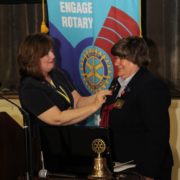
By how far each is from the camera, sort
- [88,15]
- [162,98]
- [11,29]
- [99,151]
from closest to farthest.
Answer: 1. [99,151]
2. [162,98]
3. [88,15]
4. [11,29]

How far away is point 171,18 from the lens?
3816 millimetres

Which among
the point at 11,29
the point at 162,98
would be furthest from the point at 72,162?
the point at 11,29

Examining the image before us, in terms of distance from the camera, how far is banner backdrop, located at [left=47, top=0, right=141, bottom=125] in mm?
3697

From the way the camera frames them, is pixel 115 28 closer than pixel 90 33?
Yes

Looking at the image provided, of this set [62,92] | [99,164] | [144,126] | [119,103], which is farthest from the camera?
[62,92]

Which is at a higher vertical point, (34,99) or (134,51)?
(134,51)

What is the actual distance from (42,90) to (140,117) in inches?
22.5

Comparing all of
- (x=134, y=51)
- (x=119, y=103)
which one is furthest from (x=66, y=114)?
(x=134, y=51)

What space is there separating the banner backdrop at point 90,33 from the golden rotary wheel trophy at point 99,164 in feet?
4.47

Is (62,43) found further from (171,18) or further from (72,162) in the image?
A: (72,162)

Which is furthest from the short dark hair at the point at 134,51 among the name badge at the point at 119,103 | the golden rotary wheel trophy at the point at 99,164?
the golden rotary wheel trophy at the point at 99,164

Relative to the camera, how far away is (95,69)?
3863 mm

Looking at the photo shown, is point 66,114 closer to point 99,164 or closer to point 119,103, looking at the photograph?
point 119,103

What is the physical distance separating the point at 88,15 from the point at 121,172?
5.41 feet
